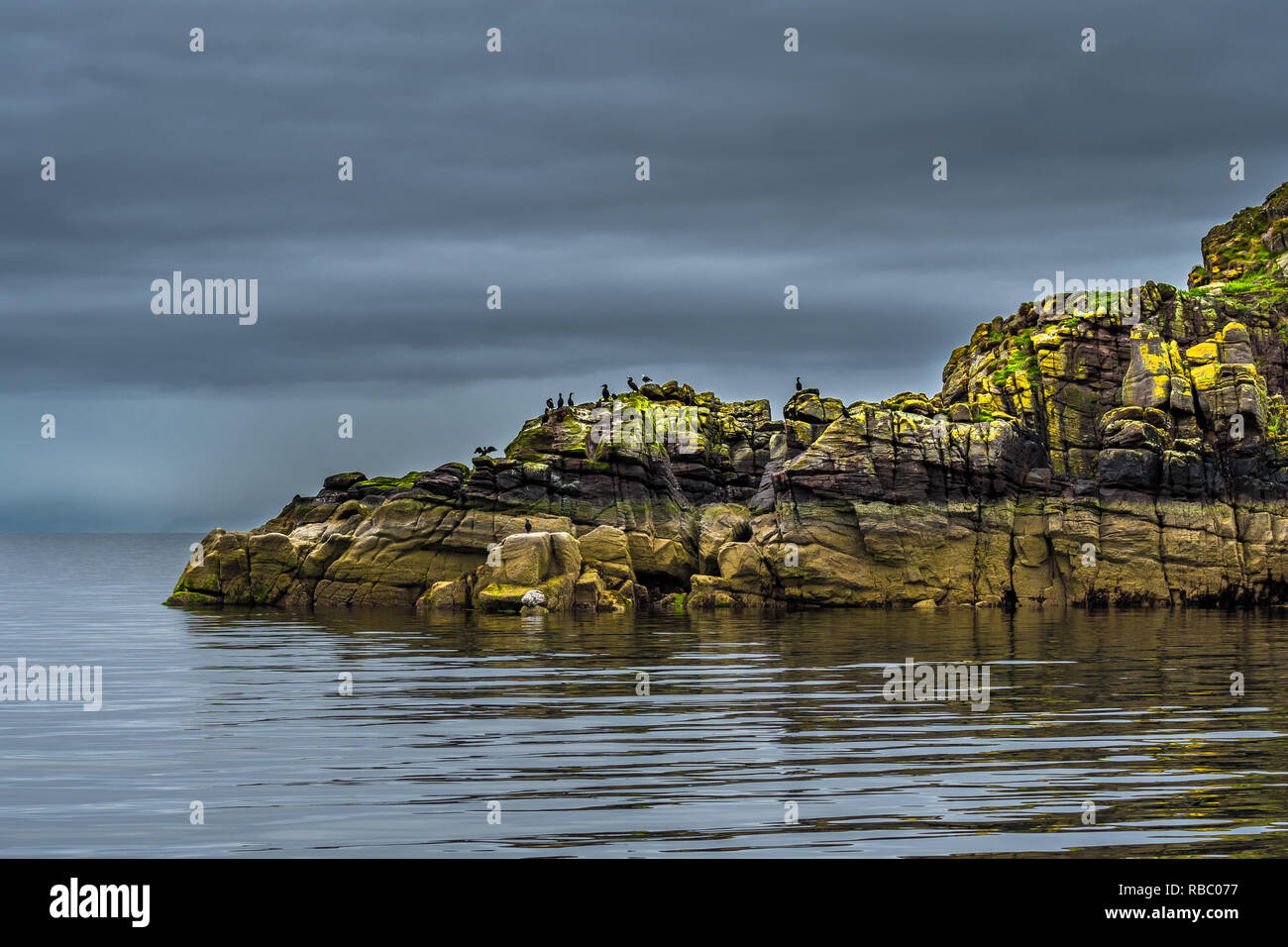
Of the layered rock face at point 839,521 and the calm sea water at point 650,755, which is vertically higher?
the layered rock face at point 839,521

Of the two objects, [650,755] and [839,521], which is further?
[839,521]

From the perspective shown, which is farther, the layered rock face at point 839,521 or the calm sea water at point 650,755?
the layered rock face at point 839,521

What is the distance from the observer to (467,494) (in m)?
95.0

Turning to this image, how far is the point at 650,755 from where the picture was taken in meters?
26.0

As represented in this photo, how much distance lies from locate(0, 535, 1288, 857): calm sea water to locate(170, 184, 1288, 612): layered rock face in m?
33.8

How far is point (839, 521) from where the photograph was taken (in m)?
91.8

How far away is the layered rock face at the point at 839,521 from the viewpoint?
88750 millimetres

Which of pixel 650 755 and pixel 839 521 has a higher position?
pixel 839 521

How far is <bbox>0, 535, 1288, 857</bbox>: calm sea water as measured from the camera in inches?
727

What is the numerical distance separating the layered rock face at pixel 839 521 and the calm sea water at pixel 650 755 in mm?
33829

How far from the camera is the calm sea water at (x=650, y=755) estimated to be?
60.6 feet

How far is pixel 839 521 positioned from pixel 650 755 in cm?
6730

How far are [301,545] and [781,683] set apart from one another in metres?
62.5
